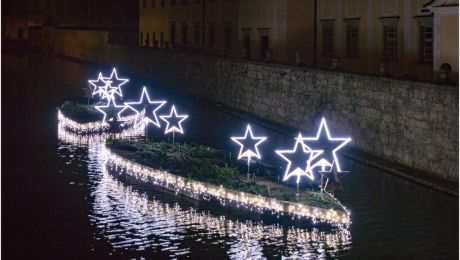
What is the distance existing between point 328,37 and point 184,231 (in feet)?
95.2

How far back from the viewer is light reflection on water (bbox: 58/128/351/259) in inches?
638

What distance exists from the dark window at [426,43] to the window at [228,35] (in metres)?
22.1

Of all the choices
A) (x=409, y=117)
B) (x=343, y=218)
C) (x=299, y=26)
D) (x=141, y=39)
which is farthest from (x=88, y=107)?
(x=141, y=39)

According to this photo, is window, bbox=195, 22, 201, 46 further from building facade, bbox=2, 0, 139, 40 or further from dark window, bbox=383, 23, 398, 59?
building facade, bbox=2, 0, 139, 40

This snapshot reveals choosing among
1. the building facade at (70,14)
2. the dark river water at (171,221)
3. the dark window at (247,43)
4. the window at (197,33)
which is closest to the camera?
the dark river water at (171,221)

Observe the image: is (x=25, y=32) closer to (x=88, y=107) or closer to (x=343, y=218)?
(x=88, y=107)

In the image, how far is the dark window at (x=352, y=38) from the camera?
42625mm

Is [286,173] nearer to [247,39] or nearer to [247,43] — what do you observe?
[247,39]

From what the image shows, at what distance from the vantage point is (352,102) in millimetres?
28844

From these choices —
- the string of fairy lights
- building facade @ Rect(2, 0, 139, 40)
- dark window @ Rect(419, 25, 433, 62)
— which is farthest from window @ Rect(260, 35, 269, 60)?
building facade @ Rect(2, 0, 139, 40)

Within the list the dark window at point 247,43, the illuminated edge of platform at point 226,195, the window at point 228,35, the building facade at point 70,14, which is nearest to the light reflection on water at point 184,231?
the illuminated edge of platform at point 226,195

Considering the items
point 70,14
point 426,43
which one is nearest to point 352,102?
point 426,43

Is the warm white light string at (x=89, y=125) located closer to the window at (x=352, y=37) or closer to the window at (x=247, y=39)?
the window at (x=352, y=37)

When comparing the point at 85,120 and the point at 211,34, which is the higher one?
the point at 211,34
